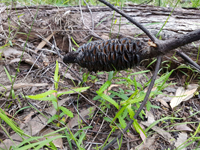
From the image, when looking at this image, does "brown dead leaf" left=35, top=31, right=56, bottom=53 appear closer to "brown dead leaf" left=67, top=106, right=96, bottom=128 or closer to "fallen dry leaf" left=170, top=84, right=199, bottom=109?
"brown dead leaf" left=67, top=106, right=96, bottom=128

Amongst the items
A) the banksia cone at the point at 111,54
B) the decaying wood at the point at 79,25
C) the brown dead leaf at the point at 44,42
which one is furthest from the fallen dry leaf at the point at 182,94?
the brown dead leaf at the point at 44,42

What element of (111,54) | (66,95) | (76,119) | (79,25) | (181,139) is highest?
(79,25)

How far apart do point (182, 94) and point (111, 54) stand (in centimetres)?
97

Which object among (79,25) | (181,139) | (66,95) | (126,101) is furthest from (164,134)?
(79,25)

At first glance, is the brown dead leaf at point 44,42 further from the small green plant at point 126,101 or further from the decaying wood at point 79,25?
the small green plant at point 126,101

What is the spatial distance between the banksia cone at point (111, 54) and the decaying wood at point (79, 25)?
628mm

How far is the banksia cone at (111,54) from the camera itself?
37.4 inches

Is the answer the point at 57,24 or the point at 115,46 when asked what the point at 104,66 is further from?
A: the point at 57,24

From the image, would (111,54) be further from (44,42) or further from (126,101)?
(44,42)

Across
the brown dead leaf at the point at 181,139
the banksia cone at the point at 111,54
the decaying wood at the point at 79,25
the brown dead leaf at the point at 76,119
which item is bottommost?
the brown dead leaf at the point at 181,139

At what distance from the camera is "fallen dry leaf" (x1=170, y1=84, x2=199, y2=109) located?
1336mm

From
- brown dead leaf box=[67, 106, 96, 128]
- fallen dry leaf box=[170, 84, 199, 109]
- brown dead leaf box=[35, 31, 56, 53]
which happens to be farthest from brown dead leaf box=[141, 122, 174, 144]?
brown dead leaf box=[35, 31, 56, 53]

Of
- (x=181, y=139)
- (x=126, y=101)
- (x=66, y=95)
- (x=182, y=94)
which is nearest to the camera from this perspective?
(x=126, y=101)

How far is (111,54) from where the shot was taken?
0.98 m
